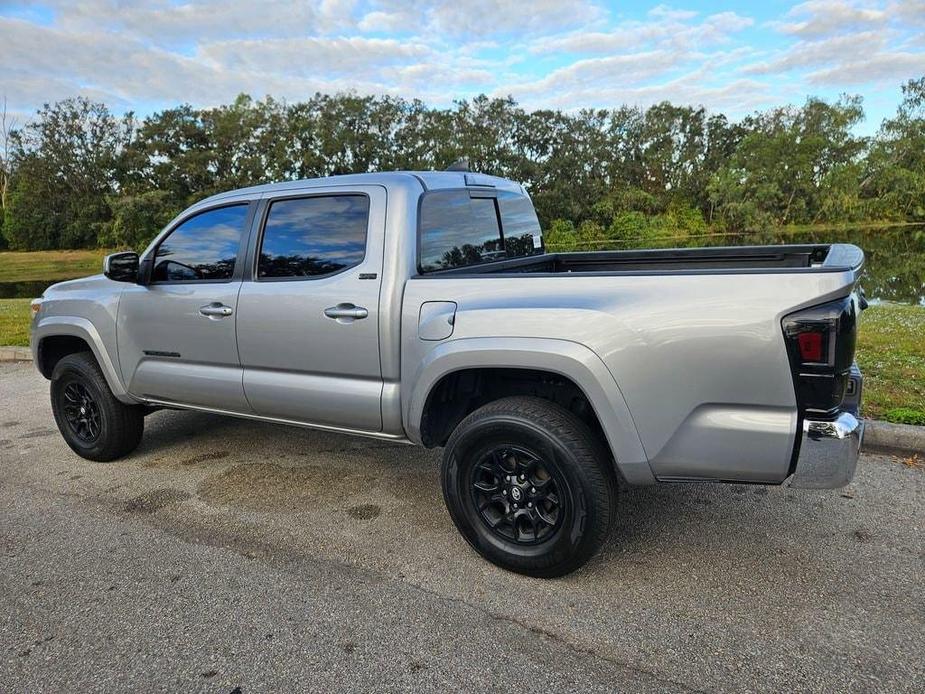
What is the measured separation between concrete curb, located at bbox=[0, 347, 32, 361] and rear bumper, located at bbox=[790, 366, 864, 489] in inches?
351

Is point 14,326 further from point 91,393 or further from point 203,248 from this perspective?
point 203,248

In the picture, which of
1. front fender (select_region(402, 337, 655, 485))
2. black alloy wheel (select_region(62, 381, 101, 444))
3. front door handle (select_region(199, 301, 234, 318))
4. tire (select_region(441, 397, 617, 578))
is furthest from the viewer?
black alloy wheel (select_region(62, 381, 101, 444))

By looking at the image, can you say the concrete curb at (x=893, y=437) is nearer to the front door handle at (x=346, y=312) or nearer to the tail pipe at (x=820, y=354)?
the tail pipe at (x=820, y=354)

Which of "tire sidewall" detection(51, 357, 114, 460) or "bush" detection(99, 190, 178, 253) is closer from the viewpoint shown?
"tire sidewall" detection(51, 357, 114, 460)

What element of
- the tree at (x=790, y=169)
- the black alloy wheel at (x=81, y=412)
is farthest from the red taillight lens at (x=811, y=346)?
the tree at (x=790, y=169)

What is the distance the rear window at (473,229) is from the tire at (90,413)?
2.55m

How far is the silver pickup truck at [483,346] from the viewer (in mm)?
2301

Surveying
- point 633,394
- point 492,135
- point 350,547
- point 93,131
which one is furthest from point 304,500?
point 93,131

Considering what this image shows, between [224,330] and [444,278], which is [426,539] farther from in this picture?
[224,330]

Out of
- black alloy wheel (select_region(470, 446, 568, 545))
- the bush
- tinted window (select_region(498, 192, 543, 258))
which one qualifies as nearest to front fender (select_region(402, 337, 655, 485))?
black alloy wheel (select_region(470, 446, 568, 545))

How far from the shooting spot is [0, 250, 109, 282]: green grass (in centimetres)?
3797

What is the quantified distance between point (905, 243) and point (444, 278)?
130 feet

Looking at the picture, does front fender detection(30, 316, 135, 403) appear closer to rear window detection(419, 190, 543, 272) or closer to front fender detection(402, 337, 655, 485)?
rear window detection(419, 190, 543, 272)

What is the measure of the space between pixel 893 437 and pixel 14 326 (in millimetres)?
11372
